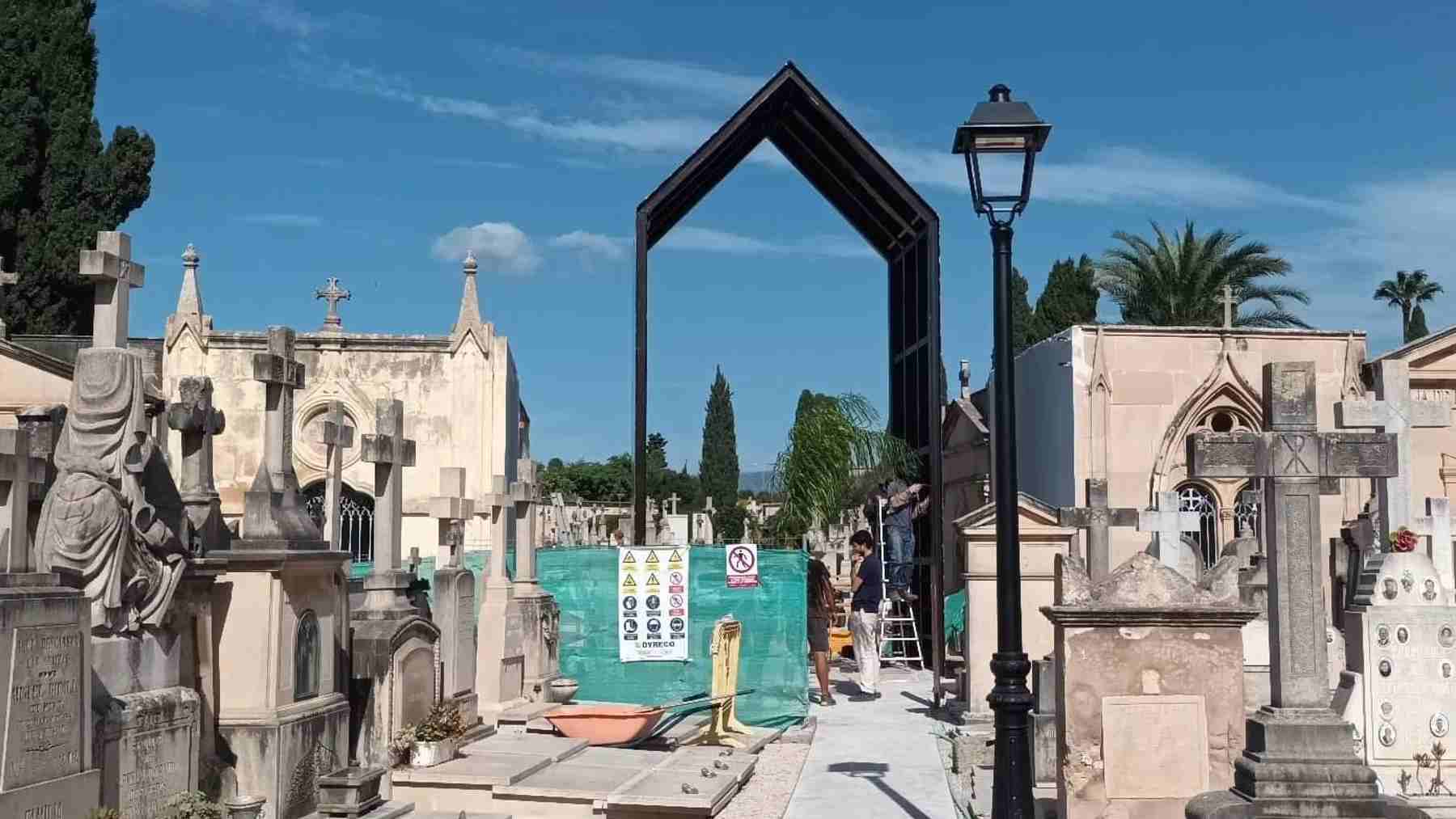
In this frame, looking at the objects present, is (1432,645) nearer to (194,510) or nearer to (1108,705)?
(1108,705)

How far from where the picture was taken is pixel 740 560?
15461mm

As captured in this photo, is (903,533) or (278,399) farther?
(903,533)

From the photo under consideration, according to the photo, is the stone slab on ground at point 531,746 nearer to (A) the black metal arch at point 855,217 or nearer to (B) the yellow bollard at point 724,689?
(B) the yellow bollard at point 724,689

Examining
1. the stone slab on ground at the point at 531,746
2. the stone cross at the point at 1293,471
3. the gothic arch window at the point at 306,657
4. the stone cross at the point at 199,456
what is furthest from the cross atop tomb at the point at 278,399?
the stone cross at the point at 1293,471

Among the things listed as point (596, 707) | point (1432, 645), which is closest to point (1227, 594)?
point (1432, 645)

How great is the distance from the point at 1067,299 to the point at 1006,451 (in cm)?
3076

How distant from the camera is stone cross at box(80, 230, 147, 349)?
8.54 meters

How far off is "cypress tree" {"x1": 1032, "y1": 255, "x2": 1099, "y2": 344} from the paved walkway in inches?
826

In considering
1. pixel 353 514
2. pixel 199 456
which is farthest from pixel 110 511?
pixel 353 514

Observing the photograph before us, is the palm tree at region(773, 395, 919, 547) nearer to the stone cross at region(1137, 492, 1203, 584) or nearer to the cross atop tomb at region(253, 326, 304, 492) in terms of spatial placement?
the stone cross at region(1137, 492, 1203, 584)

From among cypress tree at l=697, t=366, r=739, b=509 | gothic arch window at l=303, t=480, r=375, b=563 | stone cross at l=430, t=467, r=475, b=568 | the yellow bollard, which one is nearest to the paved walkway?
the yellow bollard

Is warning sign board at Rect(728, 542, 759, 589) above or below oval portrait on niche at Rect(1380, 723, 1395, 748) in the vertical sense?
above

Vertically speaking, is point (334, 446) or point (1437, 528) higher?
point (334, 446)

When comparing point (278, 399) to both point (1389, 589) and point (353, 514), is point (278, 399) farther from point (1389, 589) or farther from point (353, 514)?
point (353, 514)
